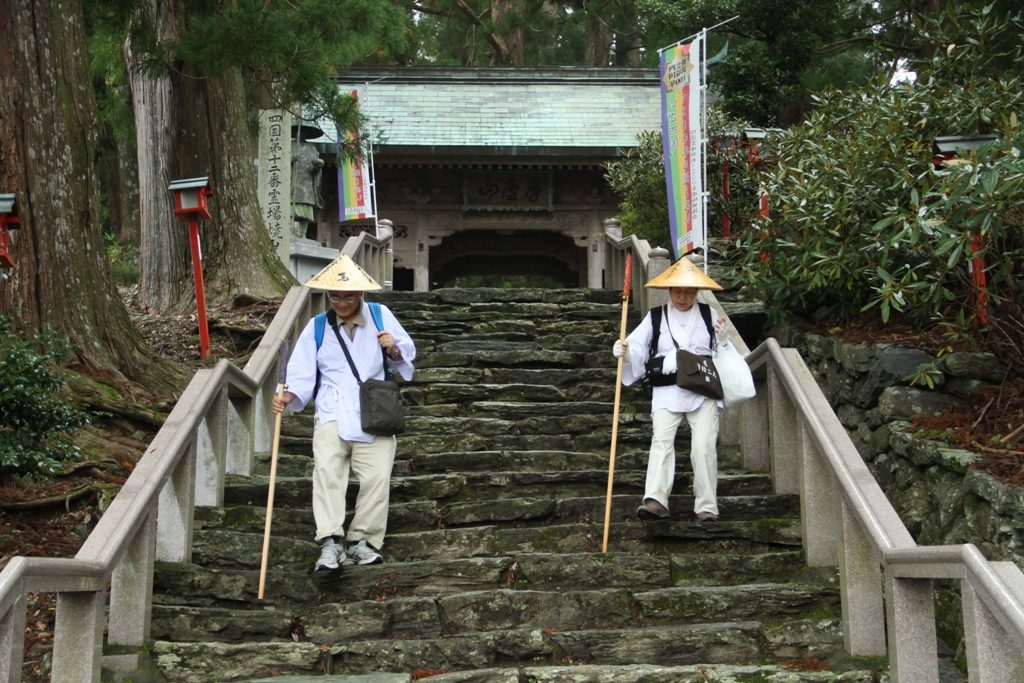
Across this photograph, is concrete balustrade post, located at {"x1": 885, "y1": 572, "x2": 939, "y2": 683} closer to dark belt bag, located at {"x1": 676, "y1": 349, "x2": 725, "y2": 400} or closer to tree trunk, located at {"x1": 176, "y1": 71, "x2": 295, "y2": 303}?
dark belt bag, located at {"x1": 676, "y1": 349, "x2": 725, "y2": 400}

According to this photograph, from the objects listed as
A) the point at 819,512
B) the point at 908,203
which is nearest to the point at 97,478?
the point at 819,512

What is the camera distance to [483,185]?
66.2ft

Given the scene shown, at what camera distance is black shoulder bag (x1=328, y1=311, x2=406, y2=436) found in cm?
670

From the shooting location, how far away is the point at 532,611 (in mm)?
6133

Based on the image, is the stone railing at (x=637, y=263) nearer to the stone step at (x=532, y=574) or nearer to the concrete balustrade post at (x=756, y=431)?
the concrete balustrade post at (x=756, y=431)

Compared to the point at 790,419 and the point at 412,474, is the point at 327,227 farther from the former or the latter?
the point at 790,419

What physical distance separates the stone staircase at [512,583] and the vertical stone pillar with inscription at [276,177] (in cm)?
600

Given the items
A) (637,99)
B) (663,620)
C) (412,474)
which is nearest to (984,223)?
(663,620)

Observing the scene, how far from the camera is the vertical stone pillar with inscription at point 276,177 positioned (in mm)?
14383

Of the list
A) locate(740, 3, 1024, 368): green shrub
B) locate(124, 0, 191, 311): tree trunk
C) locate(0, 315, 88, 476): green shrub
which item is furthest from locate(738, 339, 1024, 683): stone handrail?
locate(124, 0, 191, 311): tree trunk

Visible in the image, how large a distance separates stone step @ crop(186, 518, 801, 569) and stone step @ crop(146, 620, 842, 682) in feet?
3.41

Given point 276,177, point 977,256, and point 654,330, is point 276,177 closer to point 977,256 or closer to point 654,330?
point 654,330

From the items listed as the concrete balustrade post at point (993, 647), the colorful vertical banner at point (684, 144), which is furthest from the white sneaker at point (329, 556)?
the colorful vertical banner at point (684, 144)

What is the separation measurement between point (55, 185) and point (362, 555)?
11.6 ft
